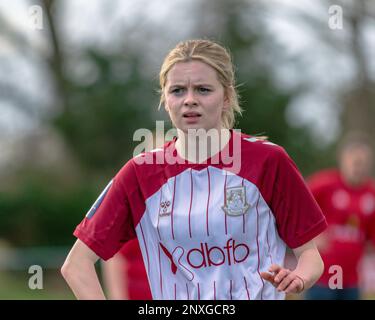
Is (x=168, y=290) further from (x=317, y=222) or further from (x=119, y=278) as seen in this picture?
(x=119, y=278)

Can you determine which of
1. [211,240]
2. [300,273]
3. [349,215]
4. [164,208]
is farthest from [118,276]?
[349,215]

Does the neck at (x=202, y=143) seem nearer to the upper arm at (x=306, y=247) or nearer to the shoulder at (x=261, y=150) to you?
the shoulder at (x=261, y=150)

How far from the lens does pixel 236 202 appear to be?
3.55m

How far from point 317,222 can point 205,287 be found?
1.88ft

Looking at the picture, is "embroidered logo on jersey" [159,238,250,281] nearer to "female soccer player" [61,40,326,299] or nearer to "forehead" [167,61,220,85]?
"female soccer player" [61,40,326,299]

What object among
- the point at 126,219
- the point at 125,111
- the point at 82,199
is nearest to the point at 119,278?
the point at 126,219

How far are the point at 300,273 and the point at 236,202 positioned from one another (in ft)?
1.35

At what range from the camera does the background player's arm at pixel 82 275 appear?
3.64 m

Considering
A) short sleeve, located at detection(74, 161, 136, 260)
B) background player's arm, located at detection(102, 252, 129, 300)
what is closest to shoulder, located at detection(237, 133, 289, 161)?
short sleeve, located at detection(74, 161, 136, 260)

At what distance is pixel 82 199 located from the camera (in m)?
17.0

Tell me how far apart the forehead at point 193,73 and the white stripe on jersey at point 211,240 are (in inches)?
15.8

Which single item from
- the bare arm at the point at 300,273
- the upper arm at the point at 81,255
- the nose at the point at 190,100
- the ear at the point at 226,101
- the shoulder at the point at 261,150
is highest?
the ear at the point at 226,101

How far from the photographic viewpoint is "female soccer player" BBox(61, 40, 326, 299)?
11.7ft

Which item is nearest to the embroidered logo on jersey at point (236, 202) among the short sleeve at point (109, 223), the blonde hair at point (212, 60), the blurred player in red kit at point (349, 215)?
the blonde hair at point (212, 60)
